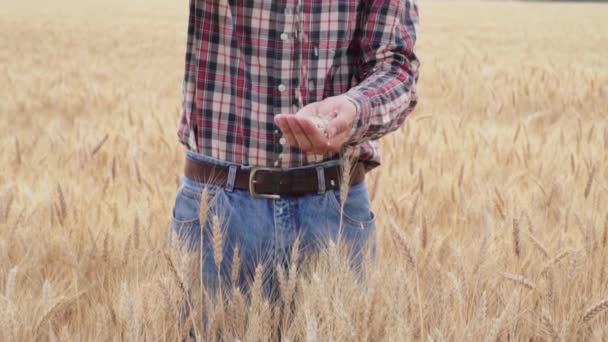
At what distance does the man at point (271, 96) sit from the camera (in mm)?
1410

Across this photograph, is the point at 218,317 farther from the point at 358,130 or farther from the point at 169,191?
the point at 169,191

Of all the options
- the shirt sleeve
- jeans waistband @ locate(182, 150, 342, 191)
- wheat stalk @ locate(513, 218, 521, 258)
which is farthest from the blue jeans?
wheat stalk @ locate(513, 218, 521, 258)

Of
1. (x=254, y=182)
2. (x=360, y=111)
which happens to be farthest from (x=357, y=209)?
(x=360, y=111)

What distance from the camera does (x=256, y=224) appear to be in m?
1.44

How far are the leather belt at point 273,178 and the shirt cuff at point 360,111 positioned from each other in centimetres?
19

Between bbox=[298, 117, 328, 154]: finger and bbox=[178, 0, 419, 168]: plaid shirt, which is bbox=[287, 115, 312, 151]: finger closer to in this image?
bbox=[298, 117, 328, 154]: finger

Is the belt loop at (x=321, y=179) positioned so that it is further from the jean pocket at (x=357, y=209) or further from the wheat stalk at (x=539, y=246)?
the wheat stalk at (x=539, y=246)

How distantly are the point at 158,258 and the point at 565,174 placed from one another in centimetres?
151

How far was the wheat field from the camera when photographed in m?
1.30

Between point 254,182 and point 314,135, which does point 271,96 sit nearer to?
point 254,182

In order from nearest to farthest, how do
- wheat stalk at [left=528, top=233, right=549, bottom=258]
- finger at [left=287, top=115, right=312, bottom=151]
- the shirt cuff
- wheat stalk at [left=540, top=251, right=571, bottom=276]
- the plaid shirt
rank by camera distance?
1. finger at [left=287, top=115, right=312, bottom=151]
2. the shirt cuff
3. the plaid shirt
4. wheat stalk at [left=540, top=251, right=571, bottom=276]
5. wheat stalk at [left=528, top=233, right=549, bottom=258]

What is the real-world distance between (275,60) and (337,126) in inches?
12.5

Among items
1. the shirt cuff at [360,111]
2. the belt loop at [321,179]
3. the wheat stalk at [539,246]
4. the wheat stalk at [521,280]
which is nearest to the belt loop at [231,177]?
the belt loop at [321,179]

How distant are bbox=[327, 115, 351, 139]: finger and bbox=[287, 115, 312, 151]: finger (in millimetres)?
37
